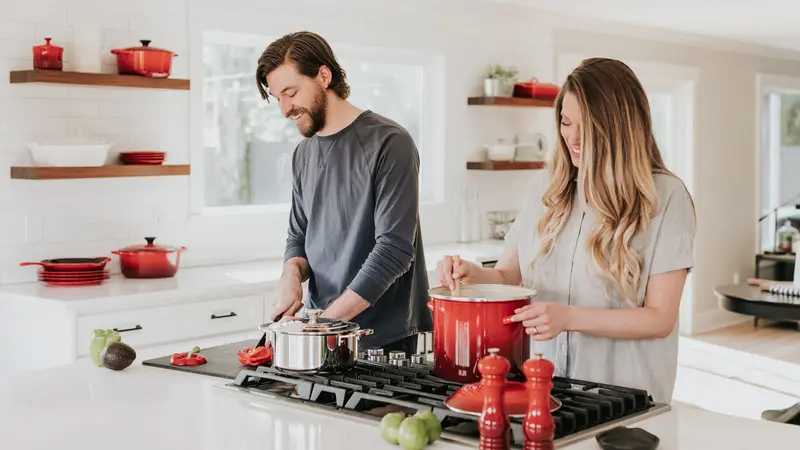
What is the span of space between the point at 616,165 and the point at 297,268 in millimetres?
1013

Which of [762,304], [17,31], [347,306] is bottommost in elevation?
[762,304]

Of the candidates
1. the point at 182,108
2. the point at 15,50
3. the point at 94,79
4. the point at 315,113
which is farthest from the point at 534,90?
the point at 315,113

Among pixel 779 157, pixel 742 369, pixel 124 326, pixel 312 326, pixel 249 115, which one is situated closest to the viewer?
pixel 312 326

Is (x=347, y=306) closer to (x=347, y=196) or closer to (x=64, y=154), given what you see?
(x=347, y=196)

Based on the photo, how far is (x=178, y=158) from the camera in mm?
4812

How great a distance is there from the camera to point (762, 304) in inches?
207

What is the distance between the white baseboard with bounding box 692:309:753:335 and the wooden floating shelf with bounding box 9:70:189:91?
5.50 metres

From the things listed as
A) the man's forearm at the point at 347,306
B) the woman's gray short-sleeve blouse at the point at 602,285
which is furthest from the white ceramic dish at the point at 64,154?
the woman's gray short-sleeve blouse at the point at 602,285

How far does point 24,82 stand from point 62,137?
0.29m

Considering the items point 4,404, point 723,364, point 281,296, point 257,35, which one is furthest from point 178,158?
point 723,364

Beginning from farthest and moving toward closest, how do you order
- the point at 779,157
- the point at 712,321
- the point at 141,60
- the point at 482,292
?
the point at 779,157 < the point at 712,321 < the point at 141,60 < the point at 482,292

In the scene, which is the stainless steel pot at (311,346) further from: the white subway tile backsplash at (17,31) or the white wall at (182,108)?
the white subway tile backsplash at (17,31)

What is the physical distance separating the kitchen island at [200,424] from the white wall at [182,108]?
224 cm

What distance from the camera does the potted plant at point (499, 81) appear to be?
6.16 metres
